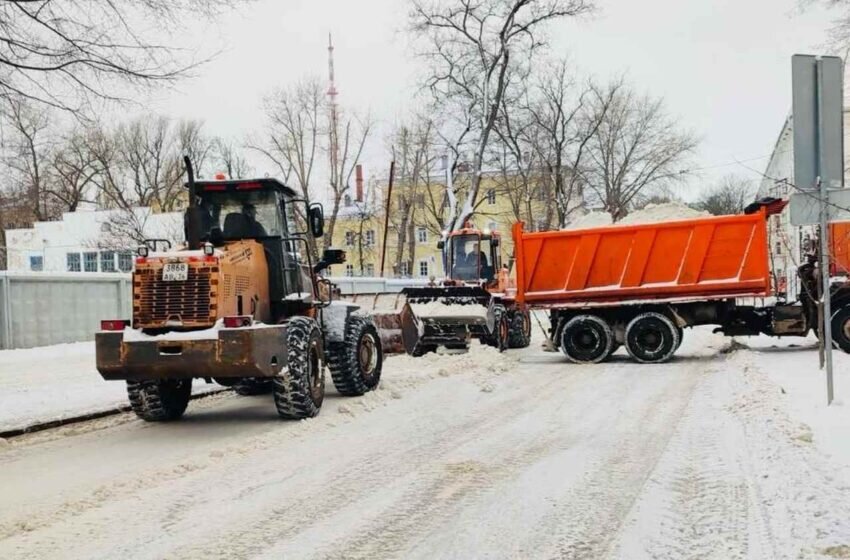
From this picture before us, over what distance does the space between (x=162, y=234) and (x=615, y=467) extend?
4119 cm

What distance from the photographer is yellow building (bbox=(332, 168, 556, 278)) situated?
155 ft

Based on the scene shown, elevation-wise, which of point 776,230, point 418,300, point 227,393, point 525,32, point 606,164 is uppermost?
point 525,32

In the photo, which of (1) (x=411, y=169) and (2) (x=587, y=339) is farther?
(1) (x=411, y=169)

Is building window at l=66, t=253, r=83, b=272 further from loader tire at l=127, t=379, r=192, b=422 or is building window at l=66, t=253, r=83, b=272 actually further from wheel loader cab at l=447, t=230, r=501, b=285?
loader tire at l=127, t=379, r=192, b=422

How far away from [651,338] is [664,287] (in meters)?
0.98

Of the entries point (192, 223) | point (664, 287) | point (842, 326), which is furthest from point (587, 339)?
point (192, 223)

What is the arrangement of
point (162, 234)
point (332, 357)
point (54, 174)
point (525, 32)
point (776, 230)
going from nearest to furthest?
point (332, 357) < point (776, 230) < point (525, 32) < point (162, 234) < point (54, 174)

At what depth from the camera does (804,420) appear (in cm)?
781

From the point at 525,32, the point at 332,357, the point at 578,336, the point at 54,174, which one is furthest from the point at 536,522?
the point at 54,174

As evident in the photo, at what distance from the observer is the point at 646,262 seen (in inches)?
624

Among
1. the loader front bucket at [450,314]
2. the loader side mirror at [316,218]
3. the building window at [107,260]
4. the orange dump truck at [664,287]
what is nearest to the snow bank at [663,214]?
the orange dump truck at [664,287]

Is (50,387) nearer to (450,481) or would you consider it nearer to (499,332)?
(499,332)

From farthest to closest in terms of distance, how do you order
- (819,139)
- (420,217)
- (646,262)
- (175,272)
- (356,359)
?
(420,217) < (646,262) < (356,359) < (175,272) < (819,139)

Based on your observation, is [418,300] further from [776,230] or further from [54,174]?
[54,174]
